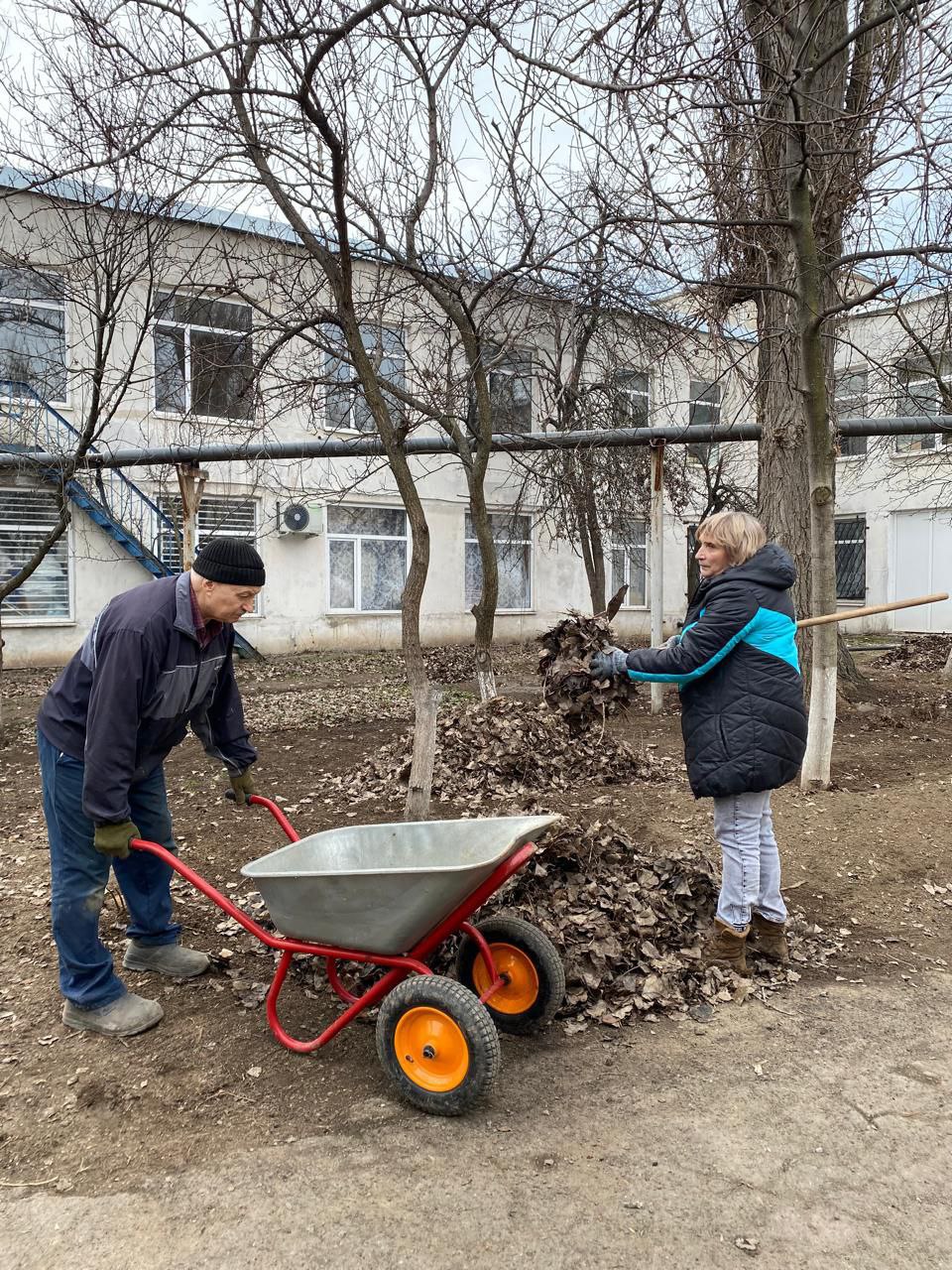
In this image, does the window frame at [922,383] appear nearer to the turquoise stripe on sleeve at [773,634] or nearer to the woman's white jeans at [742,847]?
the turquoise stripe on sleeve at [773,634]

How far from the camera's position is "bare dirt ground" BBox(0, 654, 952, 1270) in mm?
2047

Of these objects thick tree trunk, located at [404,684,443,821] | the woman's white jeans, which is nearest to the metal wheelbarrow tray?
the woman's white jeans

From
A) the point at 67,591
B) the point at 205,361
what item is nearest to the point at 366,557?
the point at 67,591

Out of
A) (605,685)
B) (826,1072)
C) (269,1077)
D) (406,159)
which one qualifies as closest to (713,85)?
(406,159)

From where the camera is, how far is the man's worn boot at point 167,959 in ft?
11.2

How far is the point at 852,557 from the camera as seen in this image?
21125 millimetres

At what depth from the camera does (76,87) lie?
5613 millimetres

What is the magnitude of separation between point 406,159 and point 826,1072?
5700 mm

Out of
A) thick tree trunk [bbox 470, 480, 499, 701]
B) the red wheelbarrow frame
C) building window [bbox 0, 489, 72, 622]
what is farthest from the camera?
building window [bbox 0, 489, 72, 622]

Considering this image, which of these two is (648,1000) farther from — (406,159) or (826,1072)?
(406,159)

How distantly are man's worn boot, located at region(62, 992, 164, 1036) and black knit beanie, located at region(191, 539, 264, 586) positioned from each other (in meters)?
1.52

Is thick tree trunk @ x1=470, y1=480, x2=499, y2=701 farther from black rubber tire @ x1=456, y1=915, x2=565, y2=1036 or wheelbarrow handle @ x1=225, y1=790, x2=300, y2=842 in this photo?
black rubber tire @ x1=456, y1=915, x2=565, y2=1036

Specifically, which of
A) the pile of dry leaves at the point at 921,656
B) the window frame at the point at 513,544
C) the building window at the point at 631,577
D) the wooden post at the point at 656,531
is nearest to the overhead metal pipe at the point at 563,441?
the wooden post at the point at 656,531

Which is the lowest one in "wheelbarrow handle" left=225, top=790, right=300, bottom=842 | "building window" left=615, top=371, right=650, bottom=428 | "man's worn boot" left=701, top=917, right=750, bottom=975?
"man's worn boot" left=701, top=917, right=750, bottom=975
